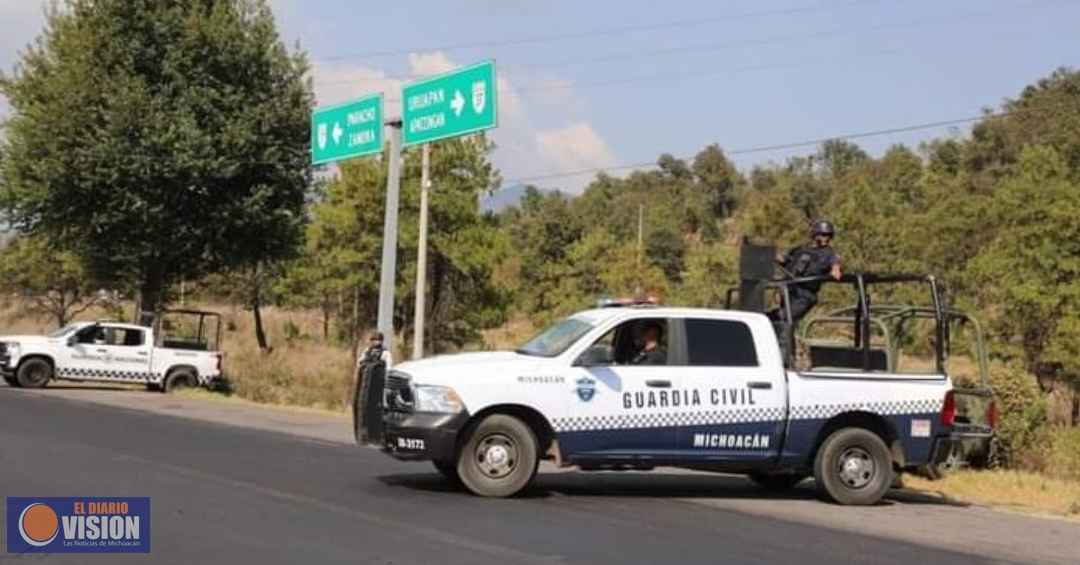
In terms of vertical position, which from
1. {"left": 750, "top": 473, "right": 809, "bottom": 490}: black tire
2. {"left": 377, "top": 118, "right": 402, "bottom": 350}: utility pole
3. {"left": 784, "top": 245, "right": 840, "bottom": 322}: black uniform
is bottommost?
{"left": 750, "top": 473, "right": 809, "bottom": 490}: black tire

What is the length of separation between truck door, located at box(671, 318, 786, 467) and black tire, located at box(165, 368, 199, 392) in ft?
72.5

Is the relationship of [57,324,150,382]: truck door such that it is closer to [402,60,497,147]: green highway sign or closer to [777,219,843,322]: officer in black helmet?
[402,60,497,147]: green highway sign

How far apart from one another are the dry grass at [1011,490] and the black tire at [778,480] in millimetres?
1895

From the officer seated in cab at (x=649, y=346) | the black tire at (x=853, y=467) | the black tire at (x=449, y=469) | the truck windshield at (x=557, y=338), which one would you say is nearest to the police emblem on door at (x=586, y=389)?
the truck windshield at (x=557, y=338)

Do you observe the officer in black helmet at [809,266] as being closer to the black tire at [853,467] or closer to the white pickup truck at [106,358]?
the black tire at [853,467]

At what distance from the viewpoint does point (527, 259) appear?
63094 mm

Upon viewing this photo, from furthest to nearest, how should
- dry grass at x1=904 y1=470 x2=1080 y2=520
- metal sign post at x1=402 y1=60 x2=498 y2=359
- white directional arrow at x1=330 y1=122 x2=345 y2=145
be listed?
white directional arrow at x1=330 y1=122 x2=345 y2=145 → metal sign post at x1=402 y1=60 x2=498 y2=359 → dry grass at x1=904 y1=470 x2=1080 y2=520

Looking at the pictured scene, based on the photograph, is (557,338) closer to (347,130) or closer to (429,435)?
(429,435)

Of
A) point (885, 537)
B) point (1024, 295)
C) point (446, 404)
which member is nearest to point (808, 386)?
point (885, 537)

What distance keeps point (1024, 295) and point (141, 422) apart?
78.7 ft

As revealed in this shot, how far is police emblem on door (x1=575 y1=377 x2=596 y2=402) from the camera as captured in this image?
445 inches

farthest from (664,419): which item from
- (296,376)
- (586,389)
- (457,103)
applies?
(296,376)

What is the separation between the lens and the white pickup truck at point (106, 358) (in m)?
29.4

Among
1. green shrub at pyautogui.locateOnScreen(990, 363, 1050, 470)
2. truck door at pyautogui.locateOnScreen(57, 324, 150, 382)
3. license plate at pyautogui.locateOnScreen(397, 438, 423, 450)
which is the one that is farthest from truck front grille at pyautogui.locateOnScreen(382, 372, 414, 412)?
truck door at pyautogui.locateOnScreen(57, 324, 150, 382)
